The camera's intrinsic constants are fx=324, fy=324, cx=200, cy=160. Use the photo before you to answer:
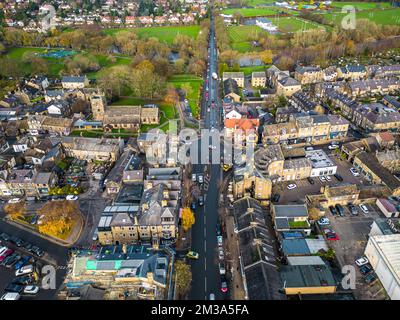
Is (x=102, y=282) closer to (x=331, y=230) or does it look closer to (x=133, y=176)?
(x=133, y=176)

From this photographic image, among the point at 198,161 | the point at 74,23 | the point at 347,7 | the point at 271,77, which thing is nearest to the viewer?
the point at 198,161

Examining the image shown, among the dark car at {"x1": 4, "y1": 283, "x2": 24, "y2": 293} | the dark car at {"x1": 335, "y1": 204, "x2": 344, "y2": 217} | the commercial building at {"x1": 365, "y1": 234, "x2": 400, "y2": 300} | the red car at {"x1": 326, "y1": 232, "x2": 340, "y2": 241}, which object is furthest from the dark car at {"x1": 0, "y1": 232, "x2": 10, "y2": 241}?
the commercial building at {"x1": 365, "y1": 234, "x2": 400, "y2": 300}

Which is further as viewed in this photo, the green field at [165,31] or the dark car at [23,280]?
the green field at [165,31]

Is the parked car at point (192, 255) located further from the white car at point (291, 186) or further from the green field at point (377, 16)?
the green field at point (377, 16)

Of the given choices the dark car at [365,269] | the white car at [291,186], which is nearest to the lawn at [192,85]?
the white car at [291,186]

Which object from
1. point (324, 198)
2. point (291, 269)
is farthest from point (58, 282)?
point (324, 198)

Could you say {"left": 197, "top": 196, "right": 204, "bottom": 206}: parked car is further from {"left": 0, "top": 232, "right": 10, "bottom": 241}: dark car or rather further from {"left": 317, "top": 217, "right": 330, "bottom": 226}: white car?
{"left": 0, "top": 232, "right": 10, "bottom": 241}: dark car
